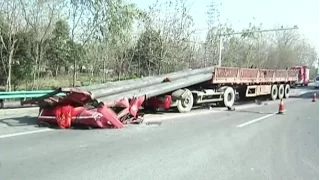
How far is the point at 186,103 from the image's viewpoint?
672 inches

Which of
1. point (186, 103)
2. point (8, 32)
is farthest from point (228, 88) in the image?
point (8, 32)

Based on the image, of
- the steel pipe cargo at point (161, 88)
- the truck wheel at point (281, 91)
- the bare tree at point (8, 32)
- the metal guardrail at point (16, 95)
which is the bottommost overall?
the truck wheel at point (281, 91)

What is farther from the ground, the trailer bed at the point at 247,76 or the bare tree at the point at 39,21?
the bare tree at the point at 39,21

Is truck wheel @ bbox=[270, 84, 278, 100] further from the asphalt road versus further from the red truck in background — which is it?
the red truck in background

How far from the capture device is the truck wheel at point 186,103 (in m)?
16.7

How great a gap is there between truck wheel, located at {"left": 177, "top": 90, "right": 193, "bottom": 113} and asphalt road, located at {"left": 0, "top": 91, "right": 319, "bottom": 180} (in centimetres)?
473

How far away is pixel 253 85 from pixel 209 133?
14.0 m

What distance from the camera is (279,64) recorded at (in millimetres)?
48406

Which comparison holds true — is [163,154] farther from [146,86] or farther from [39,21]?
[39,21]

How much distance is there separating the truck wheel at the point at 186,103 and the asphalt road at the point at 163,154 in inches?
186

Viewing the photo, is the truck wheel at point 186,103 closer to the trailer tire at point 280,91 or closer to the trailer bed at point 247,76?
the trailer bed at point 247,76

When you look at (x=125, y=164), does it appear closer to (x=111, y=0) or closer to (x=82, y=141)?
(x=82, y=141)

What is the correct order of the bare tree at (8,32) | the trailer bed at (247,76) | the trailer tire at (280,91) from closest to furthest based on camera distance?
the bare tree at (8,32) → the trailer bed at (247,76) → the trailer tire at (280,91)

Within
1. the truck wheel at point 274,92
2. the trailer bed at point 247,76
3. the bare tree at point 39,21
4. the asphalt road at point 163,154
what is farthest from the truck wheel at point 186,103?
the truck wheel at point 274,92
